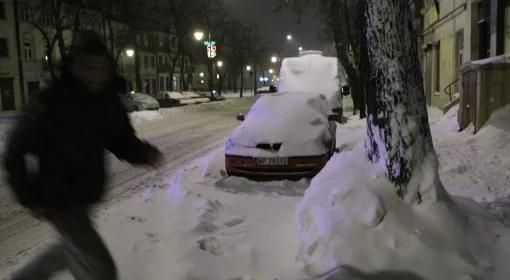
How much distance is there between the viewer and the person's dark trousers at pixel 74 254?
9.57ft

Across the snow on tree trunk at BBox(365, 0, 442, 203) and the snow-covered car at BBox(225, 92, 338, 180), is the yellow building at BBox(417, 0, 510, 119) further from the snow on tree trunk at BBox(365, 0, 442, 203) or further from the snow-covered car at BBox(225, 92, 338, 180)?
the snow on tree trunk at BBox(365, 0, 442, 203)

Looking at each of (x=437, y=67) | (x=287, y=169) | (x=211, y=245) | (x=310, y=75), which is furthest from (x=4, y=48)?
(x=211, y=245)

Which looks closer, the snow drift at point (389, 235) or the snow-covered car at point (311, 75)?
the snow drift at point (389, 235)

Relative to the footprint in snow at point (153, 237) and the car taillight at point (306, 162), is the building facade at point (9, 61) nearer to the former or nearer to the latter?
the car taillight at point (306, 162)

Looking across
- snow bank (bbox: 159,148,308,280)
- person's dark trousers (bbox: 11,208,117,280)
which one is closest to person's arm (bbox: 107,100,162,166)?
person's dark trousers (bbox: 11,208,117,280)

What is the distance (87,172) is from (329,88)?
48.4 ft

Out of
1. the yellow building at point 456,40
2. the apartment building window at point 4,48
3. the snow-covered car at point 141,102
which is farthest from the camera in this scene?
the apartment building window at point 4,48

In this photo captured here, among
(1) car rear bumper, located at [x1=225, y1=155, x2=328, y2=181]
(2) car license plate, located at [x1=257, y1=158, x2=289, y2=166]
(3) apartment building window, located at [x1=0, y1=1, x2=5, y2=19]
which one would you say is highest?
(3) apartment building window, located at [x1=0, y1=1, x2=5, y2=19]

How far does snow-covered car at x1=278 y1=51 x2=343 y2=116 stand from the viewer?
688 inches

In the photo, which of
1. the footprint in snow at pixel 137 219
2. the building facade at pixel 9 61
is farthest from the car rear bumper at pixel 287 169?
the building facade at pixel 9 61

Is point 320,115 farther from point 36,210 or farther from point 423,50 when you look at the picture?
point 423,50

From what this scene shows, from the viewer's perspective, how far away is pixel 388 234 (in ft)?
14.2

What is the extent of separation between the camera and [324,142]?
8695 millimetres

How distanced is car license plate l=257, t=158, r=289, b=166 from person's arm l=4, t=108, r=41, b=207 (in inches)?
223
